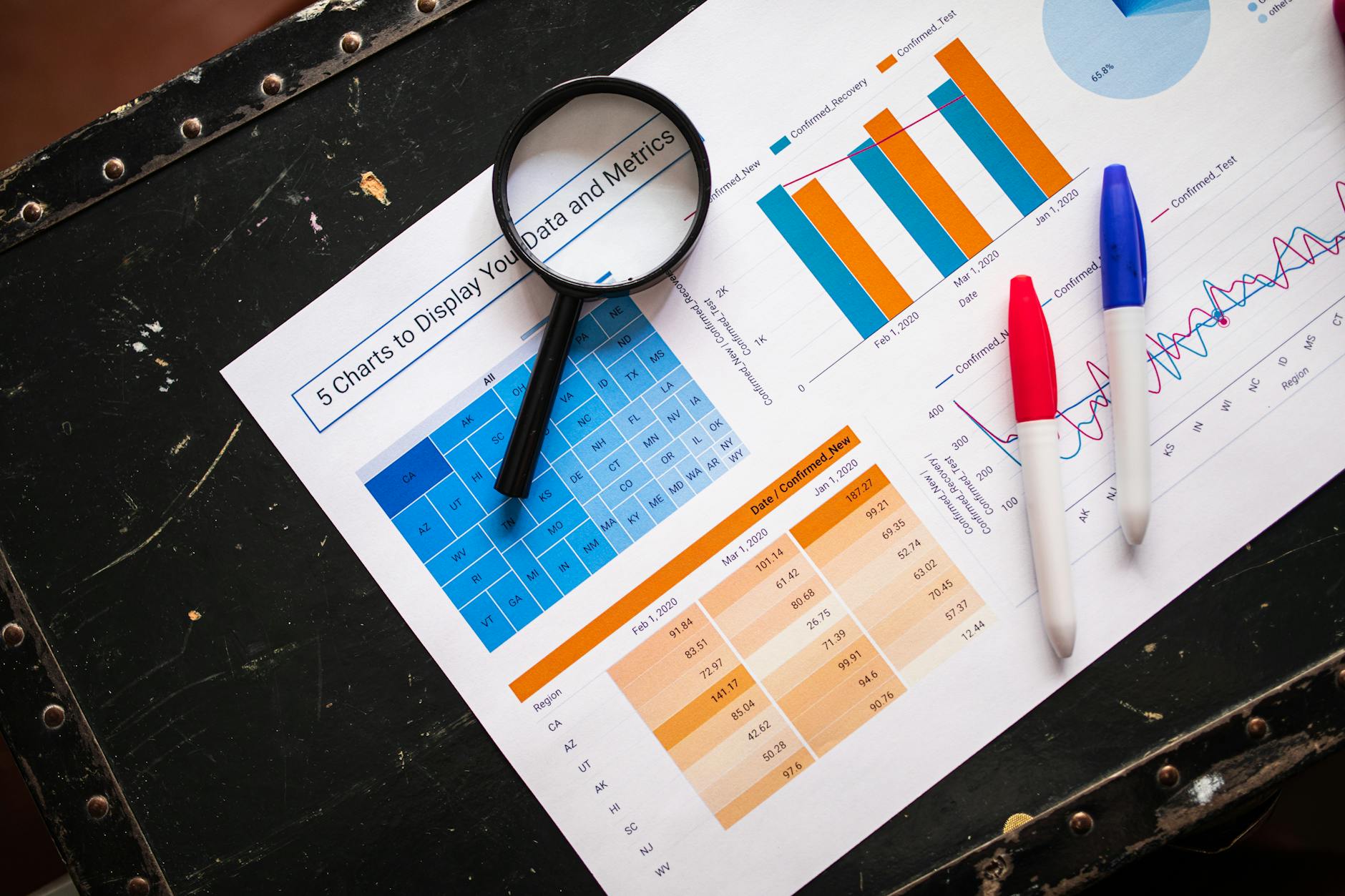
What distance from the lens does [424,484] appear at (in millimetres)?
783

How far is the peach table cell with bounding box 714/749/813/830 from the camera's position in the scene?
768 mm

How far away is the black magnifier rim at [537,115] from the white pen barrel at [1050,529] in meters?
0.33

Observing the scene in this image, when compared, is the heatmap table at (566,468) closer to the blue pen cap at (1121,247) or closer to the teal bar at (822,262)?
the teal bar at (822,262)

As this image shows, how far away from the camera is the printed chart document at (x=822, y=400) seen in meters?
0.77

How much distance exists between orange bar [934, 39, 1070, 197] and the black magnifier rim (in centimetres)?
24

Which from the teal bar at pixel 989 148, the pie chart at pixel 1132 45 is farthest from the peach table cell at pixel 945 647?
the pie chart at pixel 1132 45

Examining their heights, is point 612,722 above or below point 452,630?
below

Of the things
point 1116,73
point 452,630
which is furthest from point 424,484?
point 1116,73

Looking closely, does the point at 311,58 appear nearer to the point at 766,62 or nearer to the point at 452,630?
the point at 766,62

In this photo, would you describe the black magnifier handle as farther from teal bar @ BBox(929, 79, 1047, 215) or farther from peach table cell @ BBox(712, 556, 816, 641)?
teal bar @ BBox(929, 79, 1047, 215)

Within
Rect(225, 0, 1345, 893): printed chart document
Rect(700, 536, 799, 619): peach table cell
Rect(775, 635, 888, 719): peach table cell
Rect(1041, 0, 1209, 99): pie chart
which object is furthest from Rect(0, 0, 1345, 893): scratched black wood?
Rect(1041, 0, 1209, 99): pie chart

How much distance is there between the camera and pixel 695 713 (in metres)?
0.77

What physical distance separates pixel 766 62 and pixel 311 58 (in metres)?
0.40

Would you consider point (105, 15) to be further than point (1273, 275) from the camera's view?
Yes
